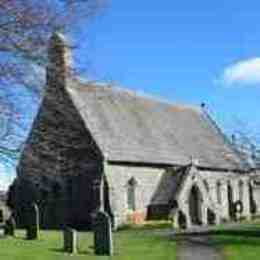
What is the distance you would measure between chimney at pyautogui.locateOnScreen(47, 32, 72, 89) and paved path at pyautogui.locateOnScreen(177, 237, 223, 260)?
7563 mm

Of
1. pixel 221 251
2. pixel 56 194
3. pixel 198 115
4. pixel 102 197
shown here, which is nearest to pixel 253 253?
pixel 221 251

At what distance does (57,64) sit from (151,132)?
3692cm

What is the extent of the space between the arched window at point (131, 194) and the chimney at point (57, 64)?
31659mm

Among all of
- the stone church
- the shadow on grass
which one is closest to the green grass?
the shadow on grass

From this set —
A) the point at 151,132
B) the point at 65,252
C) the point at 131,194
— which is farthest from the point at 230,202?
the point at 65,252

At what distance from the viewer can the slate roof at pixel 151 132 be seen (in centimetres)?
5294

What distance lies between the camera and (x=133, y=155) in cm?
5359

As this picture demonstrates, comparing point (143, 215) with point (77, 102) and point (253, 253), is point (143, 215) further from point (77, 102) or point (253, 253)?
point (253, 253)

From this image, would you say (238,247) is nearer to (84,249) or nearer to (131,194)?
(84,249)

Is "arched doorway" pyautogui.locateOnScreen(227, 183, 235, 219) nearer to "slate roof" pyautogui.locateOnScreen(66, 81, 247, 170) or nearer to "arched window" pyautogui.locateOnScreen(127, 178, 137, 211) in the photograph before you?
"slate roof" pyautogui.locateOnScreen(66, 81, 247, 170)

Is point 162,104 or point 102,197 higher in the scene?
point 162,104

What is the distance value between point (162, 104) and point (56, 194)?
582 inches

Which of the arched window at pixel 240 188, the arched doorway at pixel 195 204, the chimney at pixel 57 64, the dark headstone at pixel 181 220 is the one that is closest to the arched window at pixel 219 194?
the arched window at pixel 240 188

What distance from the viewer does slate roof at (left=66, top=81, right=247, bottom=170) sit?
5294cm
